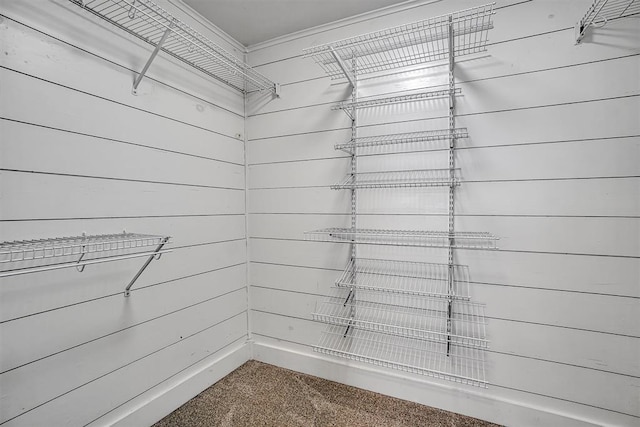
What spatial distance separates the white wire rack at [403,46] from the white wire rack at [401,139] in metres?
0.39

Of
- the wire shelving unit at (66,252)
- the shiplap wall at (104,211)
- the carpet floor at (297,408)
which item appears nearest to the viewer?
the wire shelving unit at (66,252)

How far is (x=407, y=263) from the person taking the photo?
5.73 ft

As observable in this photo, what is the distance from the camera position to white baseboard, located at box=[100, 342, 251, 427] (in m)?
1.42

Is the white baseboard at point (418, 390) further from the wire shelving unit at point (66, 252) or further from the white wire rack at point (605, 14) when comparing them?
the white wire rack at point (605, 14)

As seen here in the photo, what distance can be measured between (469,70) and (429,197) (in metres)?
0.73

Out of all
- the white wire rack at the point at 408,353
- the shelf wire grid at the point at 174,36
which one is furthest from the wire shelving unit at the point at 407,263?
the shelf wire grid at the point at 174,36

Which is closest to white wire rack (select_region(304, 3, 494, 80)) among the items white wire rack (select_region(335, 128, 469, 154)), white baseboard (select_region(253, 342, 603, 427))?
white wire rack (select_region(335, 128, 469, 154))

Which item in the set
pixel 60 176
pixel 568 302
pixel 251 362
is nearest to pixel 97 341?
pixel 60 176

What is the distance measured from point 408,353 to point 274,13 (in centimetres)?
226

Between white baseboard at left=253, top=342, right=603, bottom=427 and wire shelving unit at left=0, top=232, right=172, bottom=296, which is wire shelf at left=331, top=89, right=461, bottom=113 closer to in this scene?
wire shelving unit at left=0, top=232, right=172, bottom=296

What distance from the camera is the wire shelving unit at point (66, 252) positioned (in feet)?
3.11

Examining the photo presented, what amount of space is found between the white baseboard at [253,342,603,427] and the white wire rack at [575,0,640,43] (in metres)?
1.86

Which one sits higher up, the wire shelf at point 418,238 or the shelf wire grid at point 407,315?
the wire shelf at point 418,238

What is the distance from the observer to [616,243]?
136 cm
